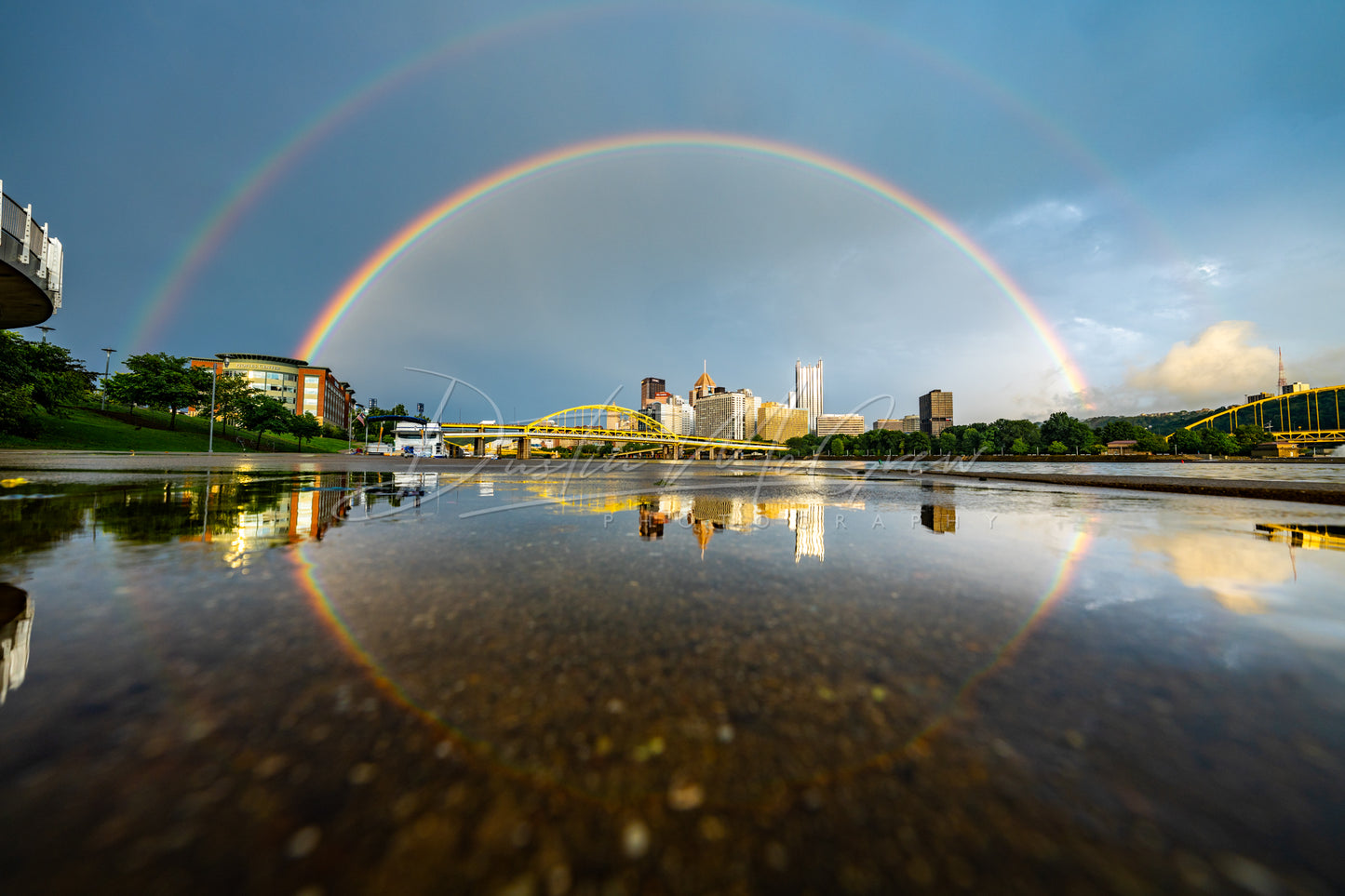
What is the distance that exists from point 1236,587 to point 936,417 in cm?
20489

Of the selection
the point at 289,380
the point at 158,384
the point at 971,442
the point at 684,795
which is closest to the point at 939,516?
the point at 684,795

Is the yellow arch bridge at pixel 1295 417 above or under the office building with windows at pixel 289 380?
under

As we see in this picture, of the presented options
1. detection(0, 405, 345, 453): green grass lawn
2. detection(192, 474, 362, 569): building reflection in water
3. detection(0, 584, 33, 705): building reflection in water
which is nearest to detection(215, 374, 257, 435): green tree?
detection(0, 405, 345, 453): green grass lawn

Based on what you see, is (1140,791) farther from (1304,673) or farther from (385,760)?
(385,760)

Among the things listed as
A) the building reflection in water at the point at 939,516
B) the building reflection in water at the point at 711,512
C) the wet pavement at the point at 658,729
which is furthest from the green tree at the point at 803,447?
the wet pavement at the point at 658,729

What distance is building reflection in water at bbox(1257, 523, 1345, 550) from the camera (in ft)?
24.7

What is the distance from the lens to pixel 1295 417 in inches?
5782

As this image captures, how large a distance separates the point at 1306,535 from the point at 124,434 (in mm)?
83324

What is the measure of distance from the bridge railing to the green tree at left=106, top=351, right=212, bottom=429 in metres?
55.6

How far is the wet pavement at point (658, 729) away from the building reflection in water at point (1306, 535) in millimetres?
3443

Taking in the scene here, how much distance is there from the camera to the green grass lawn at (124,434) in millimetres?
42562

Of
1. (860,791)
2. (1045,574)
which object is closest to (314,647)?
(860,791)

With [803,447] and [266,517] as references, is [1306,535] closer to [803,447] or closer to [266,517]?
[266,517]

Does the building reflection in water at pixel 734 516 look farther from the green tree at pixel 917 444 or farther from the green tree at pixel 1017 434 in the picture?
the green tree at pixel 1017 434
